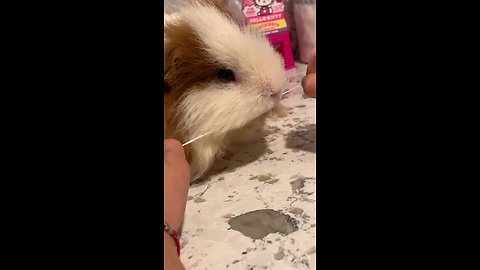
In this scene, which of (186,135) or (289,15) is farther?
(289,15)

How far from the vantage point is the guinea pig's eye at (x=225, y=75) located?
0.62m

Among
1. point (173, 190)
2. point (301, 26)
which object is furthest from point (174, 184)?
point (301, 26)

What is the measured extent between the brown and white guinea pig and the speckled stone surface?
0.20ft

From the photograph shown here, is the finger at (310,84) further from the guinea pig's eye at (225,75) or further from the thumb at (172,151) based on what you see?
the thumb at (172,151)

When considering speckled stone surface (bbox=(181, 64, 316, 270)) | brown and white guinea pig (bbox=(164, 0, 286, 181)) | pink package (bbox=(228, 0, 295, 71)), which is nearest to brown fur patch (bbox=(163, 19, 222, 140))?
brown and white guinea pig (bbox=(164, 0, 286, 181))

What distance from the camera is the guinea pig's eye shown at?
0.62 meters

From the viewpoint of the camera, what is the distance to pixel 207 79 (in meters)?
0.61

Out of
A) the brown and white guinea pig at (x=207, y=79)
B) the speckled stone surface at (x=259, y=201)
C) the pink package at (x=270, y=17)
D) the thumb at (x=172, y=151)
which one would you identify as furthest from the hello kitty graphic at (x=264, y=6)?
the thumb at (x=172, y=151)

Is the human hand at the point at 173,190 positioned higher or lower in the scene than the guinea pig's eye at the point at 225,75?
lower
